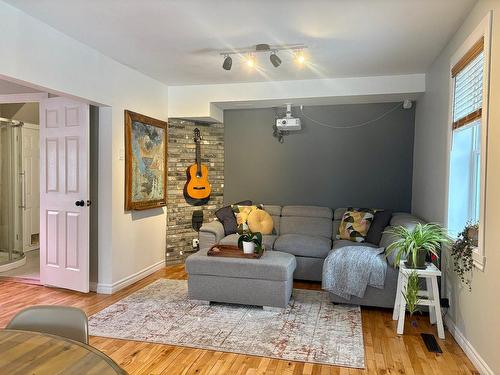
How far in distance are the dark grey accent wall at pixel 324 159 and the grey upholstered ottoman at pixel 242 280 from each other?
73.9 inches

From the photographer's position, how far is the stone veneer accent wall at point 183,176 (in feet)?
16.4

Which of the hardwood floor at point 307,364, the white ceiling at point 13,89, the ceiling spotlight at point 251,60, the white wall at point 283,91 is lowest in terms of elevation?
the hardwood floor at point 307,364

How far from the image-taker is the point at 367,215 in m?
4.43

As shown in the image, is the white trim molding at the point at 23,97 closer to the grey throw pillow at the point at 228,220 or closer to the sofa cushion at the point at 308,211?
the grey throw pillow at the point at 228,220

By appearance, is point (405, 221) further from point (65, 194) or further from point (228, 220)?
point (65, 194)

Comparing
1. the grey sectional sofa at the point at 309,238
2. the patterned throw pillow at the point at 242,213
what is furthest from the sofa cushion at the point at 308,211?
the patterned throw pillow at the point at 242,213

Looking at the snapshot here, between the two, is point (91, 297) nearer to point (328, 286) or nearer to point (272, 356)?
point (272, 356)

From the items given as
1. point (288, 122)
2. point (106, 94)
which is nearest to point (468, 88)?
point (288, 122)

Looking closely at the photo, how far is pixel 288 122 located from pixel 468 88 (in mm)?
2470

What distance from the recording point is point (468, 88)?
9.02 feet

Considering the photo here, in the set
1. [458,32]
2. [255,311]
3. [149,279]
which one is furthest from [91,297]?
[458,32]

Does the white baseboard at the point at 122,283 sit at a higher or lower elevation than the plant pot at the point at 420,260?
lower

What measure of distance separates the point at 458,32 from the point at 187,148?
348 centimetres

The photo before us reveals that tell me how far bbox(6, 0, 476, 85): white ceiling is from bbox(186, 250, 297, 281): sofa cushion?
6.69 feet
